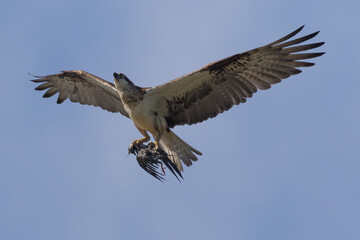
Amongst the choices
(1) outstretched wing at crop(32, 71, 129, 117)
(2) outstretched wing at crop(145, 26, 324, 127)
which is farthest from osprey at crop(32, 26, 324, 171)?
(1) outstretched wing at crop(32, 71, 129, 117)

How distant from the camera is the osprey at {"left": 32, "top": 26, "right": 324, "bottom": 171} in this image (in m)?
11.1

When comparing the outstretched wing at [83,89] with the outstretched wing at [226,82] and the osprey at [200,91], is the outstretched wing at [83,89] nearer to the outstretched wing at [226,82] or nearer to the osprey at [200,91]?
the osprey at [200,91]

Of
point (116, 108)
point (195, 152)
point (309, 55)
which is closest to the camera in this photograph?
point (309, 55)

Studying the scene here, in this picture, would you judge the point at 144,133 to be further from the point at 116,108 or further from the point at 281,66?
the point at 281,66

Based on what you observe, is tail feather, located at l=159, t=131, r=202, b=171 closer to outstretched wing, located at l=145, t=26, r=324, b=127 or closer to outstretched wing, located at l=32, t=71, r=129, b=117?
outstretched wing, located at l=145, t=26, r=324, b=127

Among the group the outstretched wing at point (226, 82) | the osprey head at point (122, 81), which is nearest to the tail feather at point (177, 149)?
the outstretched wing at point (226, 82)

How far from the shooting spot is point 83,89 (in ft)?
43.1

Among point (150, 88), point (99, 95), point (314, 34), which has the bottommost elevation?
point (314, 34)

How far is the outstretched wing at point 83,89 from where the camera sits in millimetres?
12594

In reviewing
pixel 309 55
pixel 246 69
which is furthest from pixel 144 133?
pixel 309 55

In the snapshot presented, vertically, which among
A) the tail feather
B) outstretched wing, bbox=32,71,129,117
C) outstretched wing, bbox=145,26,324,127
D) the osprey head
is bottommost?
the tail feather

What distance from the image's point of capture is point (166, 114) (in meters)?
11.9

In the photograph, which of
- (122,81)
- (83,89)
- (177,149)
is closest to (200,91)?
(177,149)

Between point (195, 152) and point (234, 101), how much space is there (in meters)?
1.17
